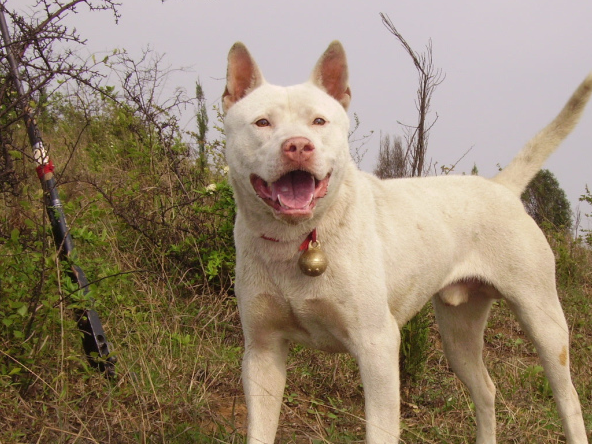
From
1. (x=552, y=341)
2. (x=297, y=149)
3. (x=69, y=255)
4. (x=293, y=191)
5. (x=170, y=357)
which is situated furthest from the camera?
(x=170, y=357)

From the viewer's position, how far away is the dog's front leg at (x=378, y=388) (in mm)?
2824

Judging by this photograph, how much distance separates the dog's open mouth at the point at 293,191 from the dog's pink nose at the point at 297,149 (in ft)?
0.52

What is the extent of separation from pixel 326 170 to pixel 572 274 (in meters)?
5.28

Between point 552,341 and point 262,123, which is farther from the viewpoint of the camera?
point 552,341

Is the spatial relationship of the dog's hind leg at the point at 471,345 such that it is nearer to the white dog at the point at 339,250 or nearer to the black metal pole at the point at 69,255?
the white dog at the point at 339,250

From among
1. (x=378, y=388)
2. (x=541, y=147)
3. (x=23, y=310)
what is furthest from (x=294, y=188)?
(x=541, y=147)

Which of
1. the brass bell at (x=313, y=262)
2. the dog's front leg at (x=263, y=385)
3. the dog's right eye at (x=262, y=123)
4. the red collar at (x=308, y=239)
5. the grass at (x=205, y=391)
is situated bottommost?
the grass at (x=205, y=391)

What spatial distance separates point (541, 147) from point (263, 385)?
2325 mm

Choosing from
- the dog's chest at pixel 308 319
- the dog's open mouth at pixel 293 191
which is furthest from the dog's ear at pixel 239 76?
the dog's chest at pixel 308 319

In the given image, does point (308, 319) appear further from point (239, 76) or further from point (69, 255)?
point (69, 255)

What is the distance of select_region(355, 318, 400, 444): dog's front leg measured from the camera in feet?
9.27

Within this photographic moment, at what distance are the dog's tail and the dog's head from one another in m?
1.48

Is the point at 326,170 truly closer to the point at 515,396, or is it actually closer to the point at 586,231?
the point at 515,396

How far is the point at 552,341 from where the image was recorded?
147 inches
